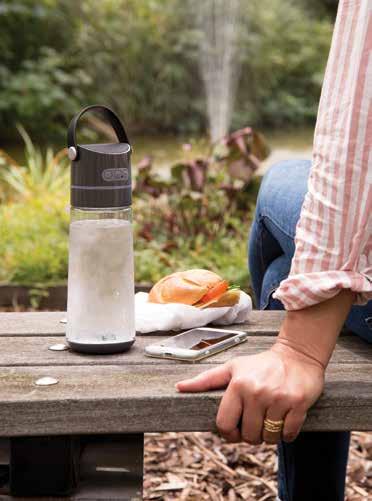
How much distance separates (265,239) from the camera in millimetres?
1703

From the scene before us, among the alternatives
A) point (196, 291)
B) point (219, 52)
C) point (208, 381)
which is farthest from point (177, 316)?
point (219, 52)

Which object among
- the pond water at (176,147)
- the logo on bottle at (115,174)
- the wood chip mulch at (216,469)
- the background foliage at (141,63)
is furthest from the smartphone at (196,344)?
the background foliage at (141,63)

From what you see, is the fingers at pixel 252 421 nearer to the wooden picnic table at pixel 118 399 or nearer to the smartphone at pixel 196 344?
the wooden picnic table at pixel 118 399

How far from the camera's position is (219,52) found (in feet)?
49.7

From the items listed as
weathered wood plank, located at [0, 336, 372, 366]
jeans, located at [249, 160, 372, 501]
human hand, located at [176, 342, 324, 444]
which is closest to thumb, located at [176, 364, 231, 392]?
human hand, located at [176, 342, 324, 444]

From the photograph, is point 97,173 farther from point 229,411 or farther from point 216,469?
point 216,469

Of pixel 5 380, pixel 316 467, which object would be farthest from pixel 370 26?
pixel 316 467

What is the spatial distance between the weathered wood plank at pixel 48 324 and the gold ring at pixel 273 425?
0.30 m

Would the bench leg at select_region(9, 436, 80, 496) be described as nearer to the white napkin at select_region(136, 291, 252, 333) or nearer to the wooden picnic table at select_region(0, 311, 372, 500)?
the wooden picnic table at select_region(0, 311, 372, 500)

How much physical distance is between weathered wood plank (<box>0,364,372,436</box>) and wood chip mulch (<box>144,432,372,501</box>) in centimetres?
113

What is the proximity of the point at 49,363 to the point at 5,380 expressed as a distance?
9 cm

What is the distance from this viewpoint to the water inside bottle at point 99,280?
46.5 inches

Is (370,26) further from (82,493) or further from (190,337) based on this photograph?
(82,493)

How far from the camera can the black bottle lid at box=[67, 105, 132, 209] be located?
3.73ft
